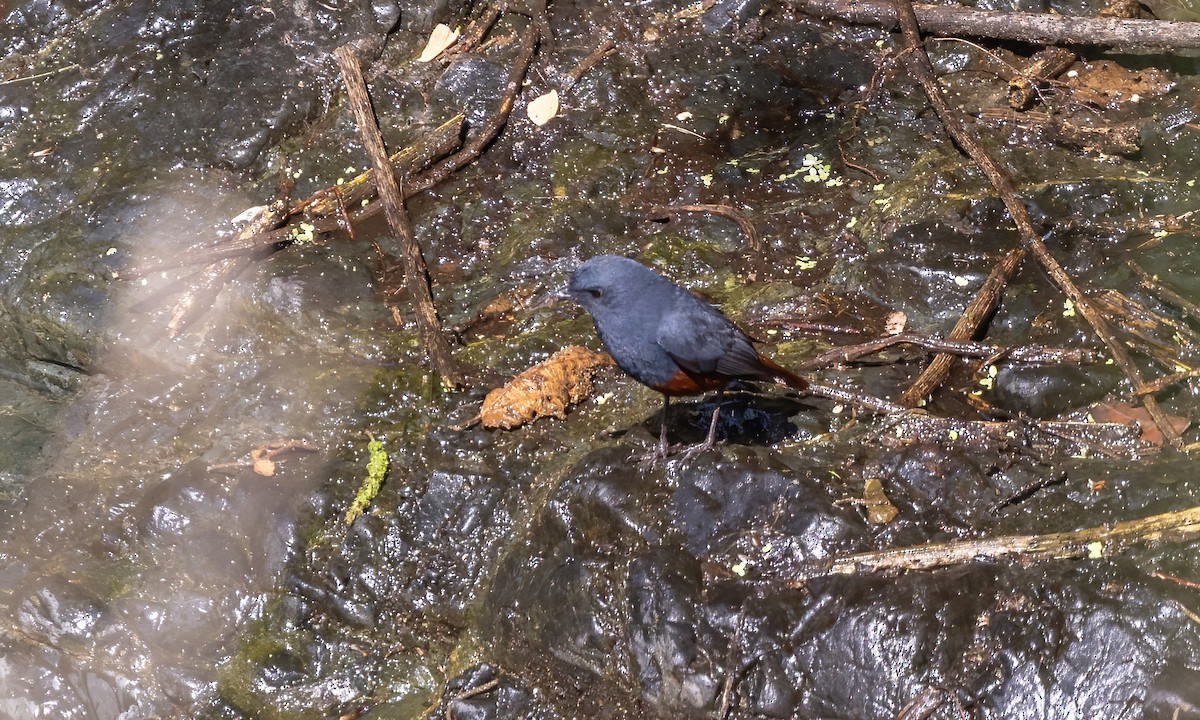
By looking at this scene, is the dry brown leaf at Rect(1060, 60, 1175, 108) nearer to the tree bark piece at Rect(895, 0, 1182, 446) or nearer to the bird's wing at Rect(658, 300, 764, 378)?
the tree bark piece at Rect(895, 0, 1182, 446)

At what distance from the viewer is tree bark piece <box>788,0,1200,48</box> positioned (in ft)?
21.3

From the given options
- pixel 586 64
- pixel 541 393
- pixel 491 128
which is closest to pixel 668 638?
pixel 541 393

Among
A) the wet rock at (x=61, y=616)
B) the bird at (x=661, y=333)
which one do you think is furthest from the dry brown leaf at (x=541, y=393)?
the wet rock at (x=61, y=616)

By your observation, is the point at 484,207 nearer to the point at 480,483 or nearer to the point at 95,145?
the point at 480,483

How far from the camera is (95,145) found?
6.56 metres

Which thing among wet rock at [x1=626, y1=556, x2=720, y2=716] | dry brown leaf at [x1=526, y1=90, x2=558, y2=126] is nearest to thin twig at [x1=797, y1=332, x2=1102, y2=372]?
A: wet rock at [x1=626, y1=556, x2=720, y2=716]

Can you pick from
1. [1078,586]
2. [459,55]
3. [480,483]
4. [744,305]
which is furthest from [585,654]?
[459,55]

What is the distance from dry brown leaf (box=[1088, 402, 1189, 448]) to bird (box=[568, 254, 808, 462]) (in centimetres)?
155

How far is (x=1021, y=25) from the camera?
6.89 m

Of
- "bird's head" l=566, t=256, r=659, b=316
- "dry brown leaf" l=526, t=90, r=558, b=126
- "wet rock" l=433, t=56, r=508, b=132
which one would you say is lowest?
"dry brown leaf" l=526, t=90, r=558, b=126

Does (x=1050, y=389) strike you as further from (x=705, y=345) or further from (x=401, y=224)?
(x=401, y=224)

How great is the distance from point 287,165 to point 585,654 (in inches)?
163

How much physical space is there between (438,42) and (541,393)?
137 inches

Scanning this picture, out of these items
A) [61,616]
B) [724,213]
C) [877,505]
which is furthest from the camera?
[724,213]
